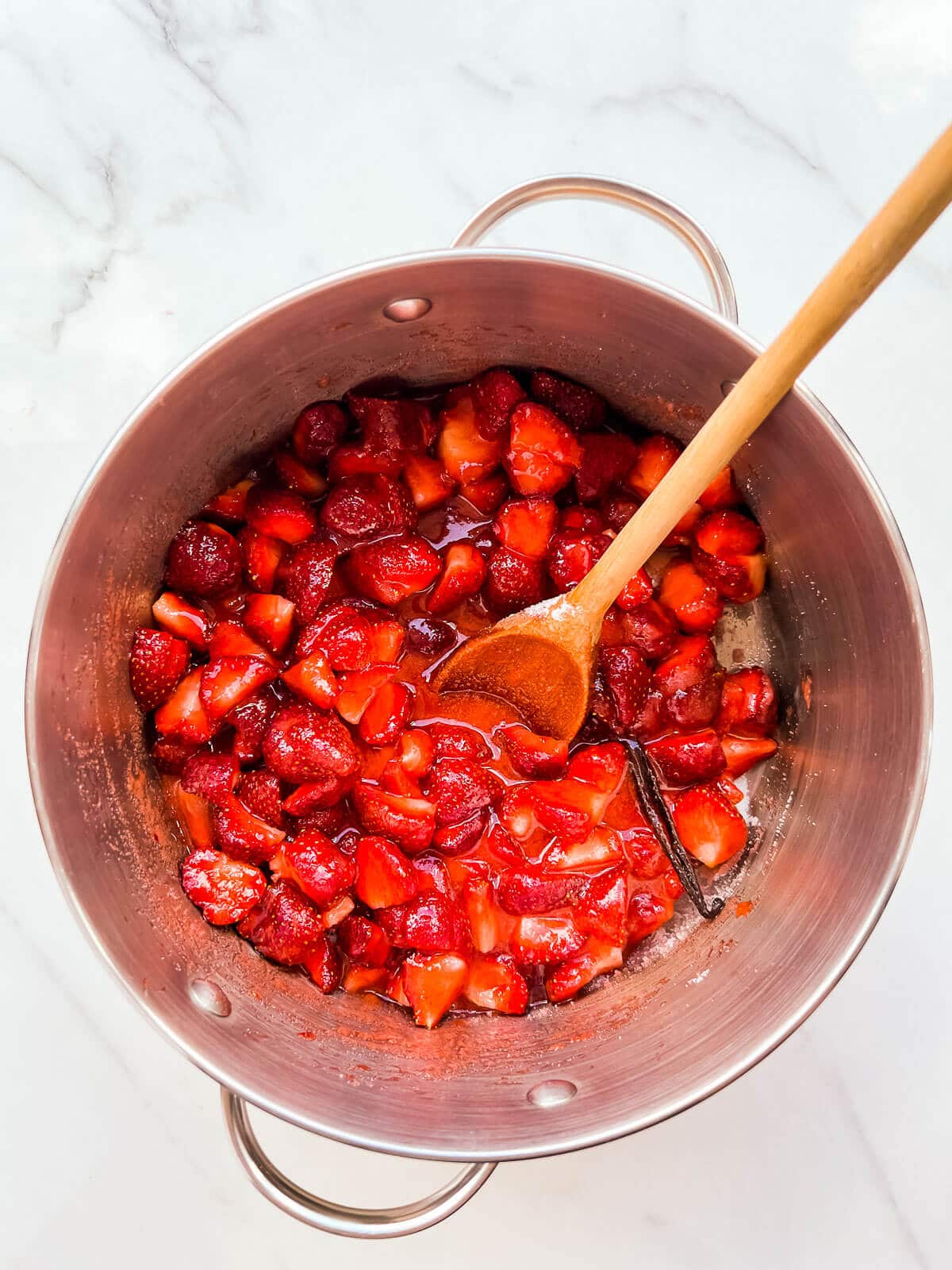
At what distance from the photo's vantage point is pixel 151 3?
206 centimetres

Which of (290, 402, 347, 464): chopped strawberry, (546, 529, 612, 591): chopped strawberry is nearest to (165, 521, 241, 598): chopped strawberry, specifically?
(290, 402, 347, 464): chopped strawberry

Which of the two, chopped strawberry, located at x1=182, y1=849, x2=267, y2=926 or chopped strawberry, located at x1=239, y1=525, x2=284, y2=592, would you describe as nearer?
chopped strawberry, located at x1=182, y1=849, x2=267, y2=926

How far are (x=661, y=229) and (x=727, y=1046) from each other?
1667 millimetres

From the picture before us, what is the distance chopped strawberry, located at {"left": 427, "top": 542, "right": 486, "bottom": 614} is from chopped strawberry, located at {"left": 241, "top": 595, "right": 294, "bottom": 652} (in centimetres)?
30

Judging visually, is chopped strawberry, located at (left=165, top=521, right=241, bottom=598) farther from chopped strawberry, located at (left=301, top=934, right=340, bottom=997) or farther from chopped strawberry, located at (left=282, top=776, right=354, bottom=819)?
chopped strawberry, located at (left=301, top=934, right=340, bottom=997)

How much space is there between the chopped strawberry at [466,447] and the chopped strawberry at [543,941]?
3.07ft

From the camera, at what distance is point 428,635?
2043mm

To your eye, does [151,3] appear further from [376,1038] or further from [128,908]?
[376,1038]

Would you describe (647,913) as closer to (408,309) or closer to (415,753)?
(415,753)

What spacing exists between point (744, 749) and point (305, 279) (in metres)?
1.39

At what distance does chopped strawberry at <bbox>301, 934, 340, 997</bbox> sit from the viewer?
6.34ft

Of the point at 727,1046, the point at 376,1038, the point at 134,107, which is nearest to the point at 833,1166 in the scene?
the point at 727,1046

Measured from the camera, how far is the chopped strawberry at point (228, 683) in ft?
6.27

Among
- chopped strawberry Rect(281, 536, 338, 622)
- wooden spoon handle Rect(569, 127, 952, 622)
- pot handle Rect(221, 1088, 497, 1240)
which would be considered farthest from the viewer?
chopped strawberry Rect(281, 536, 338, 622)
